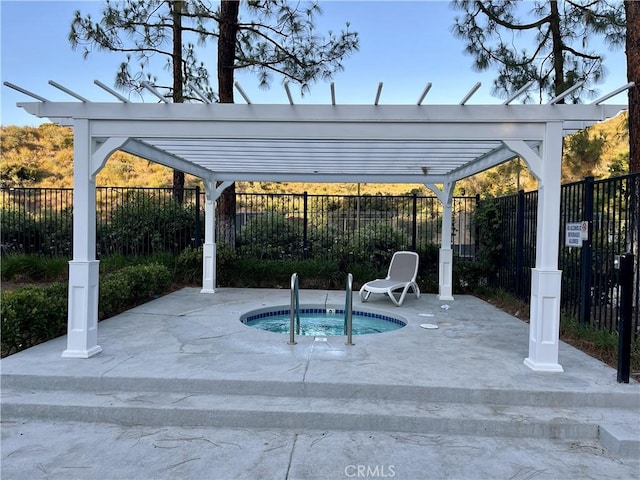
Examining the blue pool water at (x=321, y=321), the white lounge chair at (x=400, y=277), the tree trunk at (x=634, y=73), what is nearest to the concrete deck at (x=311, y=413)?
the blue pool water at (x=321, y=321)

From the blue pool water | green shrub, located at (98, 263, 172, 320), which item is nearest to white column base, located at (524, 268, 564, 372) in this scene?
the blue pool water

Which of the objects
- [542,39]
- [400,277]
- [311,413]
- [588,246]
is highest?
[542,39]

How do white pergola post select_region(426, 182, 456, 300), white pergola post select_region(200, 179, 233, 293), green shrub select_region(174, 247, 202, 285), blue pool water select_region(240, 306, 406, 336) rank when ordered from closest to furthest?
blue pool water select_region(240, 306, 406, 336), white pergola post select_region(426, 182, 456, 300), white pergola post select_region(200, 179, 233, 293), green shrub select_region(174, 247, 202, 285)

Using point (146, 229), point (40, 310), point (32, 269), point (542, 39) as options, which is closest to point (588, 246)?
point (542, 39)

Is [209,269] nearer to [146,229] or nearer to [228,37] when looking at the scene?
[146,229]

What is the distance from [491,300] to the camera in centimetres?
864

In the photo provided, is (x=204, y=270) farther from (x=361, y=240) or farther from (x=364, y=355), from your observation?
(x=364, y=355)

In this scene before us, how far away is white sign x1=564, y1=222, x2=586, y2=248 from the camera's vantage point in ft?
16.7

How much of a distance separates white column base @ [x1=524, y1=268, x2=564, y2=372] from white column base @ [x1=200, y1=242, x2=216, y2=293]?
6.52m

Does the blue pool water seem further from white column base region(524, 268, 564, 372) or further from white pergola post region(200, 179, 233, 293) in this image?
white column base region(524, 268, 564, 372)

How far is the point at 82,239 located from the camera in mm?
4520

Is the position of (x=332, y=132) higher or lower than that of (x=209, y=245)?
higher

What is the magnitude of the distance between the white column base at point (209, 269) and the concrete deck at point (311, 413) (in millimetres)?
3985

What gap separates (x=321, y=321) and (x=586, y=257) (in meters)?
4.15
